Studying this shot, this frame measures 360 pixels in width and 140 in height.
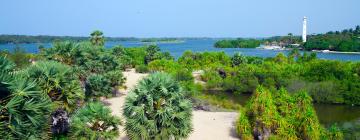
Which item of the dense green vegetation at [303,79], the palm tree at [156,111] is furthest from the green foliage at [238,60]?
the palm tree at [156,111]

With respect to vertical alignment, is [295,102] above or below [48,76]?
below

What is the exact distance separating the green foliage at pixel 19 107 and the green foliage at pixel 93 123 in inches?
179

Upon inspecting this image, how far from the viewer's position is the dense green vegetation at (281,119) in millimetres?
19172

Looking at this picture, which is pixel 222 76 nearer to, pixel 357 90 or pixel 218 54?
pixel 218 54

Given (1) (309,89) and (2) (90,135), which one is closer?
(2) (90,135)

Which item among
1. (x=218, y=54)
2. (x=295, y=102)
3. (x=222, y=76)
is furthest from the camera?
(x=218, y=54)

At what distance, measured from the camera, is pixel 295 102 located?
20359 mm

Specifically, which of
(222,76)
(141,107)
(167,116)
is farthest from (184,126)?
(222,76)

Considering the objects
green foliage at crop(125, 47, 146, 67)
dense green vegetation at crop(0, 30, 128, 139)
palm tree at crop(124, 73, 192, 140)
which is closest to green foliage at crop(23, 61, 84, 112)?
dense green vegetation at crop(0, 30, 128, 139)

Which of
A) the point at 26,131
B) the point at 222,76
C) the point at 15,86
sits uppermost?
the point at 15,86

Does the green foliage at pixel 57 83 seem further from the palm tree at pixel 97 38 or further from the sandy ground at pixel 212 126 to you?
the palm tree at pixel 97 38

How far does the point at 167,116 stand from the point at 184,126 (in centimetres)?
96

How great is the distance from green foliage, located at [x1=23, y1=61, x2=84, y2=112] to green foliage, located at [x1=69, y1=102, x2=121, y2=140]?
1.87 metres

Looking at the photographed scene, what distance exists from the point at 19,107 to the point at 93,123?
6160 millimetres
